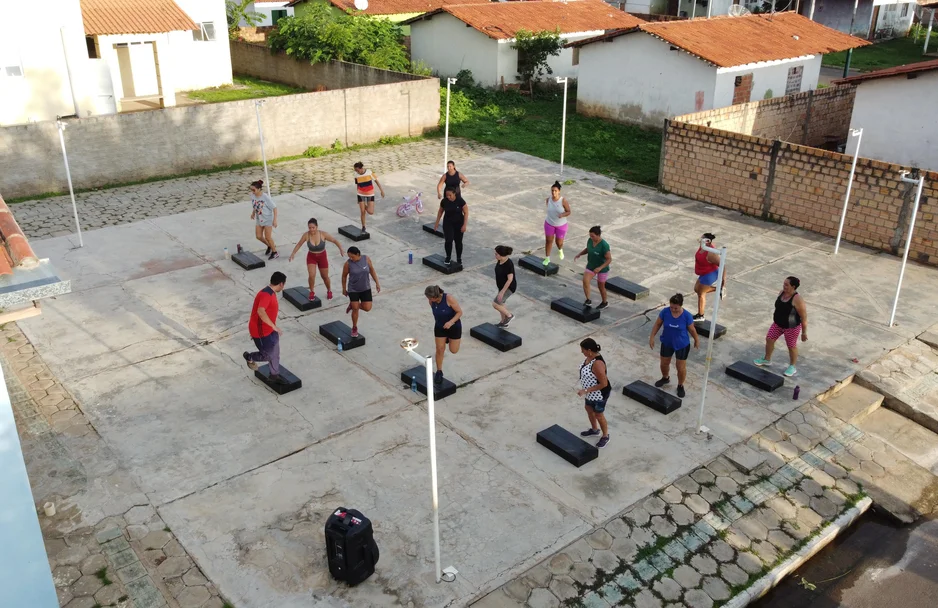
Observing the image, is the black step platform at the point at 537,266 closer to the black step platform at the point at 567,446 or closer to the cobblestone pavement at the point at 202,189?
the black step platform at the point at 567,446

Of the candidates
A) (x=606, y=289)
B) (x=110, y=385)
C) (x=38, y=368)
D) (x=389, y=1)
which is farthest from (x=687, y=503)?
(x=389, y=1)

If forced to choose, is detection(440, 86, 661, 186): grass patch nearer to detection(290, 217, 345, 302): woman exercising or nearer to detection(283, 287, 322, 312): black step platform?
detection(290, 217, 345, 302): woman exercising

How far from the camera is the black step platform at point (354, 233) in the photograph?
16.1m

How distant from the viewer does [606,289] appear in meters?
14.0

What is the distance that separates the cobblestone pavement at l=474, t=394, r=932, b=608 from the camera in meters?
7.48

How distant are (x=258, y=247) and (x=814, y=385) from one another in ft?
35.4

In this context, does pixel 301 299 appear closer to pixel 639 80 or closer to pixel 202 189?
pixel 202 189

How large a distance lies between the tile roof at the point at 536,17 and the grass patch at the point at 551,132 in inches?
106

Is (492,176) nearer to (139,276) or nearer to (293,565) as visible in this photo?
(139,276)

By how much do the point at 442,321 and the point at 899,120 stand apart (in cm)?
1622

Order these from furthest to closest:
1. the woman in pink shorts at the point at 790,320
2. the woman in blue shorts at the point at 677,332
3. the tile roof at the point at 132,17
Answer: the tile roof at the point at 132,17 → the woman in pink shorts at the point at 790,320 → the woman in blue shorts at the point at 677,332

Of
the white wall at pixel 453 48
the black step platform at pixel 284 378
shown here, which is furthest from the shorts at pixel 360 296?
the white wall at pixel 453 48

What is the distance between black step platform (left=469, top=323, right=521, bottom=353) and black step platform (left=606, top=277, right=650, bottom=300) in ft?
8.80

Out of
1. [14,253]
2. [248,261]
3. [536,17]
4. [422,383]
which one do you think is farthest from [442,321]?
[536,17]
